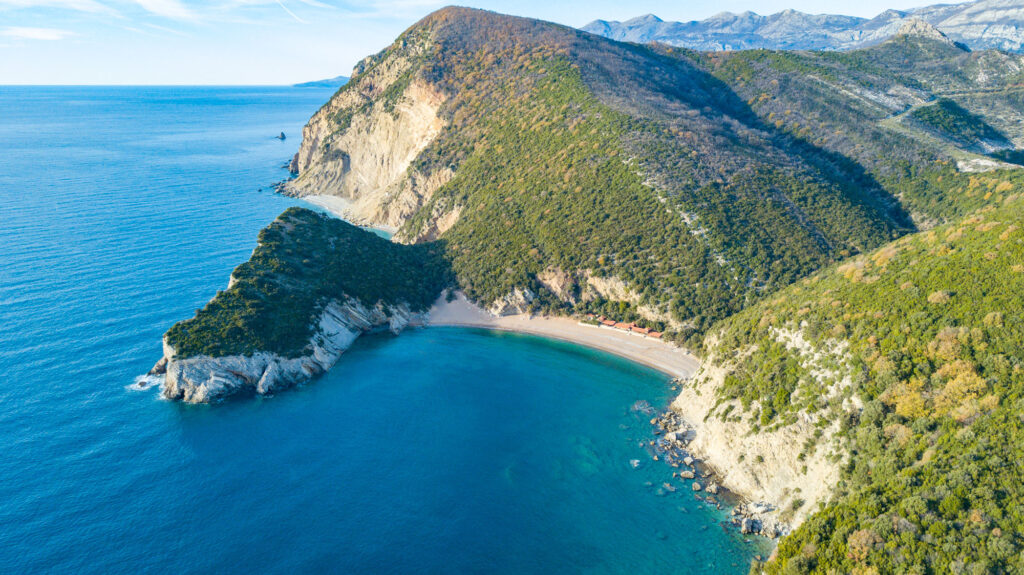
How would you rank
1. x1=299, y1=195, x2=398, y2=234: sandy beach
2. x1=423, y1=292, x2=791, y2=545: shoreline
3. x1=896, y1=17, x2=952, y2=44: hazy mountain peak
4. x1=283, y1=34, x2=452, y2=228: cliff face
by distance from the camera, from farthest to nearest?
1. x1=896, y1=17, x2=952, y2=44: hazy mountain peak
2. x1=299, y1=195, x2=398, y2=234: sandy beach
3. x1=283, y1=34, x2=452, y2=228: cliff face
4. x1=423, y1=292, x2=791, y2=545: shoreline

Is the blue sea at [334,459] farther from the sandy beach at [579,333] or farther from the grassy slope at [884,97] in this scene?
the grassy slope at [884,97]

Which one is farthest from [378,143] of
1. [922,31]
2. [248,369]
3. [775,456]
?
[922,31]

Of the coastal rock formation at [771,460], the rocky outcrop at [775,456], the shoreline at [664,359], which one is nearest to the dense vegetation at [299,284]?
the shoreline at [664,359]

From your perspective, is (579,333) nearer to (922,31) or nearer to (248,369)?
(248,369)

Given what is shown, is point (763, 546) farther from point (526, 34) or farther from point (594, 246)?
point (526, 34)

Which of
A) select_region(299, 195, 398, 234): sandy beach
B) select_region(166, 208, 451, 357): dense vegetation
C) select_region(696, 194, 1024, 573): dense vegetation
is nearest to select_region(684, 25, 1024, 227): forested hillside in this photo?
select_region(696, 194, 1024, 573): dense vegetation

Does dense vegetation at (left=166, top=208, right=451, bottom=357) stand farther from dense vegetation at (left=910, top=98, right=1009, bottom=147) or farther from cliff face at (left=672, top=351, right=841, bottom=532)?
dense vegetation at (left=910, top=98, right=1009, bottom=147)
